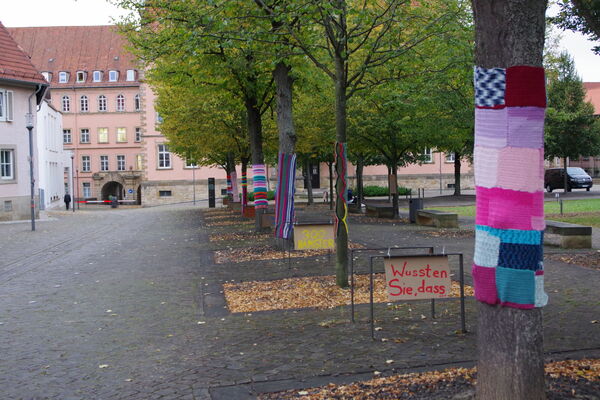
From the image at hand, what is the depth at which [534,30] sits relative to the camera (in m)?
3.76

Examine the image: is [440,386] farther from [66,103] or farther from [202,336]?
[66,103]

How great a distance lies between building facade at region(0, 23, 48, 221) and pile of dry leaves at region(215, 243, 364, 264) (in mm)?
20864

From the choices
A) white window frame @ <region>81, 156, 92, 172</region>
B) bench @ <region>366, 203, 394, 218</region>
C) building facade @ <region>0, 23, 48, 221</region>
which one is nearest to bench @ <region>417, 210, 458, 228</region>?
bench @ <region>366, 203, 394, 218</region>

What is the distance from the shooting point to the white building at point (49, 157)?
44978 millimetres

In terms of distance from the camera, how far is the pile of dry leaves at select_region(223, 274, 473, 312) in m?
8.35

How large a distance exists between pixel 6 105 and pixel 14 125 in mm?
1047

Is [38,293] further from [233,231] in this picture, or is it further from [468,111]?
[468,111]

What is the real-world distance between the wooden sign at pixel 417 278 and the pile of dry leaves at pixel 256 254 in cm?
692

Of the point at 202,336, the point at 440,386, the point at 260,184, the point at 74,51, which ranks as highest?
the point at 74,51

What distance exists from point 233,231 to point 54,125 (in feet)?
128

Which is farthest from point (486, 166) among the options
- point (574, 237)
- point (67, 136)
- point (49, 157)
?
point (67, 136)

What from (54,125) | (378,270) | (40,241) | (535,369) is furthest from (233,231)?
(54,125)

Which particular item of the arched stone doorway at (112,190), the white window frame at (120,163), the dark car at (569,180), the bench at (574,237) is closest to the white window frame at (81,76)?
the white window frame at (120,163)

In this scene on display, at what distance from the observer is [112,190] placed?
80312mm
